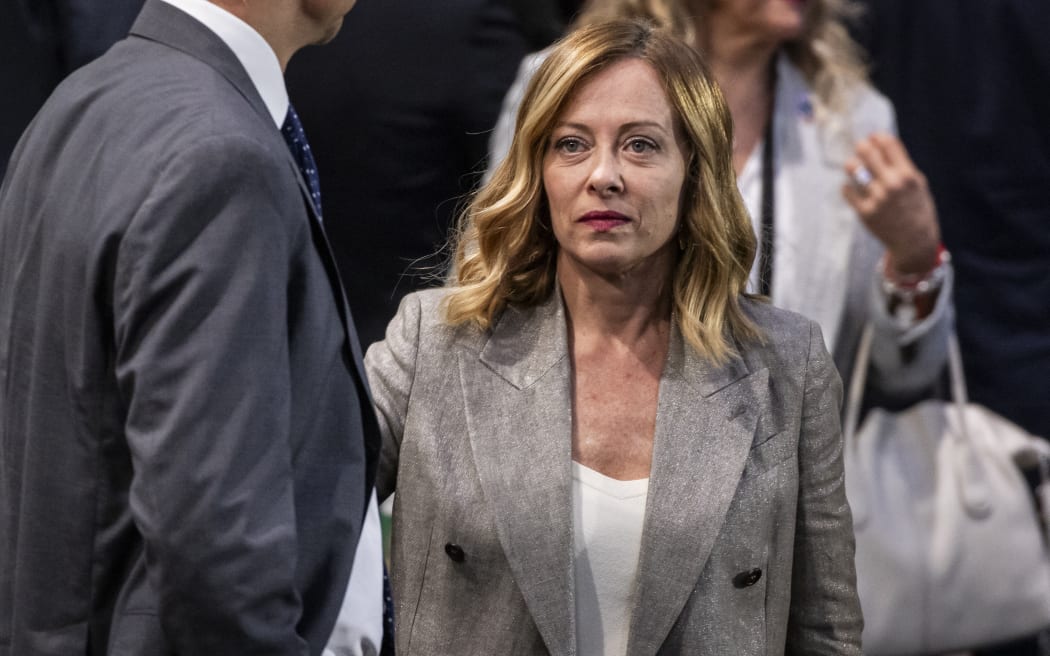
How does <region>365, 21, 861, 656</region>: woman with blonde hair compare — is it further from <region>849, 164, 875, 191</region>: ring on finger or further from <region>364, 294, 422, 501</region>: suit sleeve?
<region>849, 164, 875, 191</region>: ring on finger

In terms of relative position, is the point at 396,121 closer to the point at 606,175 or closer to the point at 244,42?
the point at 606,175

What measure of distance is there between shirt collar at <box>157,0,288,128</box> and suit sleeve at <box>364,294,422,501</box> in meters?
0.69

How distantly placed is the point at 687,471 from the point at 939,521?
4.58ft

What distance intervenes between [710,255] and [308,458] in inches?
40.0

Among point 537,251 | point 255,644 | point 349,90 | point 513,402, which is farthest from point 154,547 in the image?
point 349,90

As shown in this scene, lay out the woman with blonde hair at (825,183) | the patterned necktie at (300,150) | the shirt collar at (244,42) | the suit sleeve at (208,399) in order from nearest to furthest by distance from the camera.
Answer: the suit sleeve at (208,399)
the shirt collar at (244,42)
the patterned necktie at (300,150)
the woman with blonde hair at (825,183)

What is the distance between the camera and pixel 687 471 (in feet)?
8.27

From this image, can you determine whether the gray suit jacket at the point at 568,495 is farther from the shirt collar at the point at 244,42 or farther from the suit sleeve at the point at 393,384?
the shirt collar at the point at 244,42

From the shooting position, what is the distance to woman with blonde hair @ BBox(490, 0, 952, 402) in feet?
11.9

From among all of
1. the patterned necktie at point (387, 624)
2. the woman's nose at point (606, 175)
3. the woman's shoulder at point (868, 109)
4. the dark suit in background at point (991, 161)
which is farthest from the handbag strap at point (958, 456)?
the patterned necktie at point (387, 624)

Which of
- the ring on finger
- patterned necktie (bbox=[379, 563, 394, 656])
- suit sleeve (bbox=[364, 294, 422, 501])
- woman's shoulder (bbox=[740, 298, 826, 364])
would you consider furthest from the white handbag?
patterned necktie (bbox=[379, 563, 394, 656])

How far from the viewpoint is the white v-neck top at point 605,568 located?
2498mm

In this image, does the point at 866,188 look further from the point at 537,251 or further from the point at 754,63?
the point at 537,251

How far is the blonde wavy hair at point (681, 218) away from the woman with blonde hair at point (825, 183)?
2.92ft
